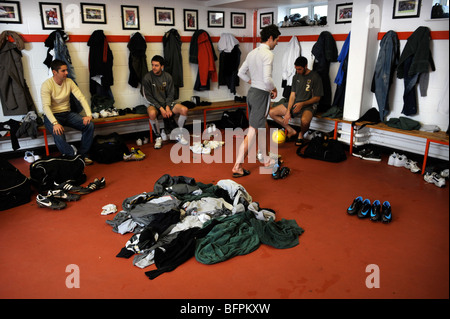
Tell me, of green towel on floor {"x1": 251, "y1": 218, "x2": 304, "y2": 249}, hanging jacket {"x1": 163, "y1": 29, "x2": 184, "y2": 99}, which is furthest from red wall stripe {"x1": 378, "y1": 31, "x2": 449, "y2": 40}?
hanging jacket {"x1": 163, "y1": 29, "x2": 184, "y2": 99}

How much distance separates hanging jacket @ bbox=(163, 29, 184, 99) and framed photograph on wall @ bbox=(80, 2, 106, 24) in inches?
41.9

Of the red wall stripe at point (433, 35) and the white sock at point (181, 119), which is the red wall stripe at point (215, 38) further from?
the white sock at point (181, 119)

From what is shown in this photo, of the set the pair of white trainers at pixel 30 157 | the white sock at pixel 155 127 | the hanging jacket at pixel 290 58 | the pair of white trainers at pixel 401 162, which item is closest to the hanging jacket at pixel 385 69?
the pair of white trainers at pixel 401 162

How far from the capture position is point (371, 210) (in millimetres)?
3471

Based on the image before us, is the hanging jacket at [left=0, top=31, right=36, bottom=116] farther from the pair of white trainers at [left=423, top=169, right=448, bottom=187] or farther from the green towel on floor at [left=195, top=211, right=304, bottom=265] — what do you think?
the pair of white trainers at [left=423, top=169, right=448, bottom=187]

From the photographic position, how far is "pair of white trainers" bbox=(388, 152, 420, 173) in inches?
183

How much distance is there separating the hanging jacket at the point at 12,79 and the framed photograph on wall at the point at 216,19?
10.7 feet

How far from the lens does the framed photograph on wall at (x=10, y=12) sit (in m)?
4.94

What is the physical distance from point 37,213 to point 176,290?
76.3 inches

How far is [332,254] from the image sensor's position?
289cm
